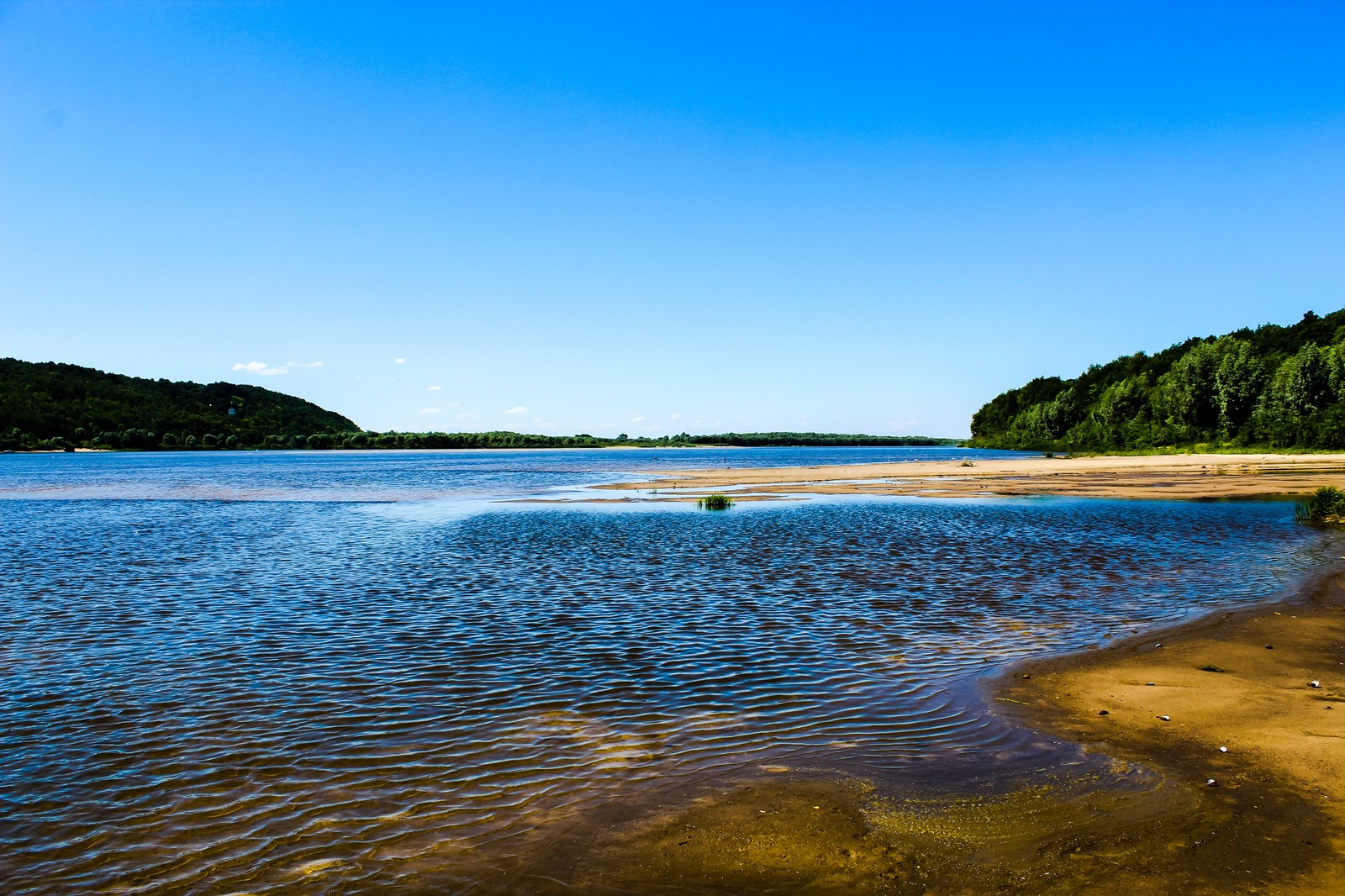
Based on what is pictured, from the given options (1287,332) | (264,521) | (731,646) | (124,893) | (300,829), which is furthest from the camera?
(1287,332)

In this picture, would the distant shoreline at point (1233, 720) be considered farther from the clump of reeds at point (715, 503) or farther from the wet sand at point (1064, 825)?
the clump of reeds at point (715, 503)

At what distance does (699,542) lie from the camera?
2834 centimetres

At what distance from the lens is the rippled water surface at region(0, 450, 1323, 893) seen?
6.97m

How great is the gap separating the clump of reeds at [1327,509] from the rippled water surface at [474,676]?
13.1 feet

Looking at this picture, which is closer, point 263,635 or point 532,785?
point 532,785

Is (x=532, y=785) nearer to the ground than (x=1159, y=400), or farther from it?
nearer to the ground

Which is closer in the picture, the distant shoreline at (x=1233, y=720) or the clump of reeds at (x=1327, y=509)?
the distant shoreline at (x=1233, y=720)

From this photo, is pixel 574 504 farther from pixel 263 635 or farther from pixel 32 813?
pixel 32 813

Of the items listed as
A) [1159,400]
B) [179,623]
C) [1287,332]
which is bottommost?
[179,623]

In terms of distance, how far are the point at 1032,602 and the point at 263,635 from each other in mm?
16595

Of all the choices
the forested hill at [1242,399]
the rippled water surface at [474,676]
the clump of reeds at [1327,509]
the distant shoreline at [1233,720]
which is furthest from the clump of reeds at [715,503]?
the forested hill at [1242,399]

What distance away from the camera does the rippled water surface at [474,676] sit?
22.9 feet

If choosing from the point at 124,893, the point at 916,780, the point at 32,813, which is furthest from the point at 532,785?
the point at 32,813

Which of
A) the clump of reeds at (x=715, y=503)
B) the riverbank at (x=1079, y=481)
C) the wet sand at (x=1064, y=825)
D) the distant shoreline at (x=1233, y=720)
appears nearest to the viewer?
the wet sand at (x=1064, y=825)
